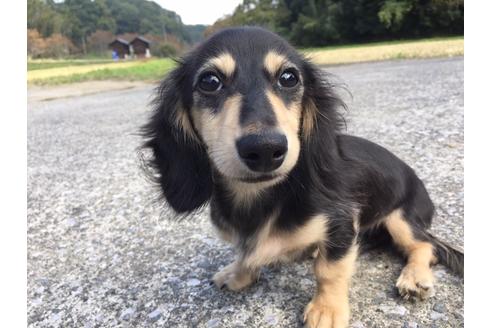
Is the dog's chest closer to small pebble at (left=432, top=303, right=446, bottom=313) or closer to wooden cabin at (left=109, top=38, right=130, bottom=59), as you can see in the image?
small pebble at (left=432, top=303, right=446, bottom=313)

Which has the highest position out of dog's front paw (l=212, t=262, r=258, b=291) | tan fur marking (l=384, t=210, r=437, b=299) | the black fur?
the black fur

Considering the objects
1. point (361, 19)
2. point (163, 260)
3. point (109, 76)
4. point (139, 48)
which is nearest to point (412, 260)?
point (163, 260)

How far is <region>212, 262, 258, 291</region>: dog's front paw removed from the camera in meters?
2.33

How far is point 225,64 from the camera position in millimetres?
1871

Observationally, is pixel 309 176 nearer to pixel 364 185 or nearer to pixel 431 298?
pixel 364 185

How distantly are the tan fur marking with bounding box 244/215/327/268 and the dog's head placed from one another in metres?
0.28

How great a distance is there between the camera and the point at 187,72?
210cm

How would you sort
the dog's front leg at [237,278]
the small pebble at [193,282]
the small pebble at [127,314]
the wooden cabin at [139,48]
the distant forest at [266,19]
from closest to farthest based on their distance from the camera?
1. the small pebble at [127,314]
2. the dog's front leg at [237,278]
3. the small pebble at [193,282]
4. the distant forest at [266,19]
5. the wooden cabin at [139,48]

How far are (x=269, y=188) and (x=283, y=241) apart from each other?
0.86ft

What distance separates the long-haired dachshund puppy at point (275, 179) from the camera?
1881 millimetres

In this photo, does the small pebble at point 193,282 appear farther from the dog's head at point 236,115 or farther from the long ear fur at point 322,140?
the long ear fur at point 322,140

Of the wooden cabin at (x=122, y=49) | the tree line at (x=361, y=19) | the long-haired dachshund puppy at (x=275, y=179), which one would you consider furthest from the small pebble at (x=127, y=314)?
the wooden cabin at (x=122, y=49)

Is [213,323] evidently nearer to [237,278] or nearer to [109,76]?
[237,278]

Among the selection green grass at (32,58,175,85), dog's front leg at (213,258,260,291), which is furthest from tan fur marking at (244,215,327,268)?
green grass at (32,58,175,85)
